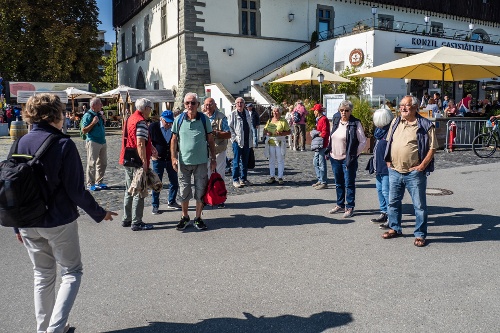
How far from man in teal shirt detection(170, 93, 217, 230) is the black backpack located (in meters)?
3.17

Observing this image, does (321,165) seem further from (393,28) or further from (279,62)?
(393,28)

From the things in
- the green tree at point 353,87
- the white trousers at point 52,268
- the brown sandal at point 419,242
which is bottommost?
the brown sandal at point 419,242

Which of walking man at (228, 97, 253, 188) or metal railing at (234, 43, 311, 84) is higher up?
metal railing at (234, 43, 311, 84)

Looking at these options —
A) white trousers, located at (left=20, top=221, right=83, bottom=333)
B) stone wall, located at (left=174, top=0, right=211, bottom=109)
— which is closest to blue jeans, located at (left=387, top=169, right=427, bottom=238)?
white trousers, located at (left=20, top=221, right=83, bottom=333)

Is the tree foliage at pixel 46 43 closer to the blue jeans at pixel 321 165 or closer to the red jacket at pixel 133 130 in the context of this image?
the blue jeans at pixel 321 165

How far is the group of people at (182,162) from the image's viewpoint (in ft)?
10.6

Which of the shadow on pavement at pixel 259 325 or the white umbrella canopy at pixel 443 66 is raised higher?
the white umbrella canopy at pixel 443 66

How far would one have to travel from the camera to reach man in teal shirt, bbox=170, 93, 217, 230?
6.30 metres

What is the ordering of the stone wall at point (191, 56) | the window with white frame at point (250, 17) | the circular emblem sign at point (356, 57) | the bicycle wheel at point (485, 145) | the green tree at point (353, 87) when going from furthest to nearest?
the window with white frame at point (250, 17)
the stone wall at point (191, 56)
the green tree at point (353, 87)
the circular emblem sign at point (356, 57)
the bicycle wheel at point (485, 145)

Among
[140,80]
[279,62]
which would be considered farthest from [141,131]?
[140,80]

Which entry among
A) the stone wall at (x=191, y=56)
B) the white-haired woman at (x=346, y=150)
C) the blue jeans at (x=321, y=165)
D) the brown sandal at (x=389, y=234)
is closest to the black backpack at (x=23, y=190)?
the brown sandal at (x=389, y=234)

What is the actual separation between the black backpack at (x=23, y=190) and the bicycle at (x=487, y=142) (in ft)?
44.0

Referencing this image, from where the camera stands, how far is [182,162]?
251 inches

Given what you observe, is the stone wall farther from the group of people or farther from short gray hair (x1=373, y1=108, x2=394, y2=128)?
short gray hair (x1=373, y1=108, x2=394, y2=128)
